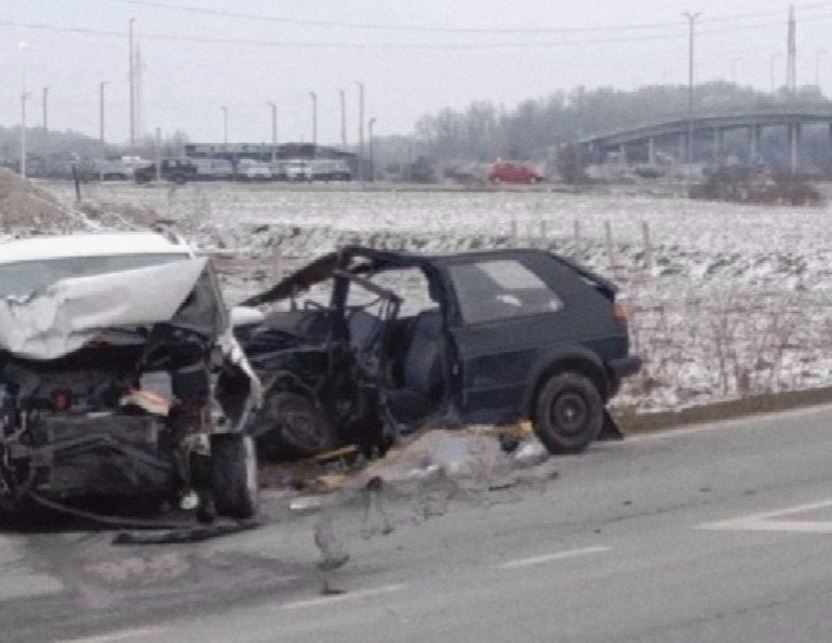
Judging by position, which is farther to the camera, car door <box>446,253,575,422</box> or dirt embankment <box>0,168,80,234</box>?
dirt embankment <box>0,168,80,234</box>

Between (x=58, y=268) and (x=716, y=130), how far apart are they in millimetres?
124614

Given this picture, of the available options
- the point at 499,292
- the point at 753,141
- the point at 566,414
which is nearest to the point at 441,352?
Result: the point at 499,292

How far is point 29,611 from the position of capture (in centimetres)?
943

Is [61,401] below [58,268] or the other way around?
below

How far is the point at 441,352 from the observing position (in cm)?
1398

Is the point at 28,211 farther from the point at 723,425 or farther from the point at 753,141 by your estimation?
the point at 753,141

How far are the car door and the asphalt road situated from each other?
834mm

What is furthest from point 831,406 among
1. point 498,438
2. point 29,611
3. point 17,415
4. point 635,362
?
point 29,611

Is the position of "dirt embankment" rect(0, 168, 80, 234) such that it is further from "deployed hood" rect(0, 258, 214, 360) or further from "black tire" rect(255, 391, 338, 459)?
"deployed hood" rect(0, 258, 214, 360)

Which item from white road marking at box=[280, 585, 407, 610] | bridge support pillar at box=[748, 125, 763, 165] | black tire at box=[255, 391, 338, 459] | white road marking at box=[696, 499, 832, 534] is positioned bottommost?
white road marking at box=[280, 585, 407, 610]

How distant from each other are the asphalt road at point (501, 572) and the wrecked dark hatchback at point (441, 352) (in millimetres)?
863

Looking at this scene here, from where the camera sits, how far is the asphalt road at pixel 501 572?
8.76 metres

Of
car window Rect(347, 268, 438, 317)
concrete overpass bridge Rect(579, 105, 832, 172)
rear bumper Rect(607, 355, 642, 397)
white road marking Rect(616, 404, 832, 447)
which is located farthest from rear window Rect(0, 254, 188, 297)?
concrete overpass bridge Rect(579, 105, 832, 172)

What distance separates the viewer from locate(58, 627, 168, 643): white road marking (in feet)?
28.4
